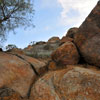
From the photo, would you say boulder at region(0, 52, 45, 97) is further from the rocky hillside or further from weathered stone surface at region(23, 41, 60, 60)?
weathered stone surface at region(23, 41, 60, 60)

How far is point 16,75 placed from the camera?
7578 millimetres

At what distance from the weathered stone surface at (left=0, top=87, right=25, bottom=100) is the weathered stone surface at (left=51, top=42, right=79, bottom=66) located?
2.95 metres

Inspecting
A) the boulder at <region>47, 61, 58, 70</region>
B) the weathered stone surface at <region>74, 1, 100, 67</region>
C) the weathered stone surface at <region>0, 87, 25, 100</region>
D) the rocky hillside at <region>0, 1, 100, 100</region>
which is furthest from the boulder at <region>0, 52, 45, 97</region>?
the weathered stone surface at <region>74, 1, 100, 67</region>

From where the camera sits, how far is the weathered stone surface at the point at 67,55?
8.24 meters

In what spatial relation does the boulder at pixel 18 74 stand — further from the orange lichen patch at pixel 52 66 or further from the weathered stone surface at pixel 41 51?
the weathered stone surface at pixel 41 51

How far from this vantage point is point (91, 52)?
7832mm

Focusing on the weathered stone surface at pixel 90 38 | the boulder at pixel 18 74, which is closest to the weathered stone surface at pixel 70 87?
the boulder at pixel 18 74

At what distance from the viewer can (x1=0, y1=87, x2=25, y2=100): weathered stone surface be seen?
617 centimetres

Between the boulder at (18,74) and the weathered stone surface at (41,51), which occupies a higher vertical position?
the weathered stone surface at (41,51)

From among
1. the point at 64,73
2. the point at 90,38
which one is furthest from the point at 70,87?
the point at 90,38

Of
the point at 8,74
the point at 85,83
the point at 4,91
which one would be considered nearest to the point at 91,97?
the point at 85,83

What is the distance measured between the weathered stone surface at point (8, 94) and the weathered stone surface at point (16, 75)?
27 cm

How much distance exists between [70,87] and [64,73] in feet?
2.92

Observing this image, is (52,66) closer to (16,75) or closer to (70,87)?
(16,75)
